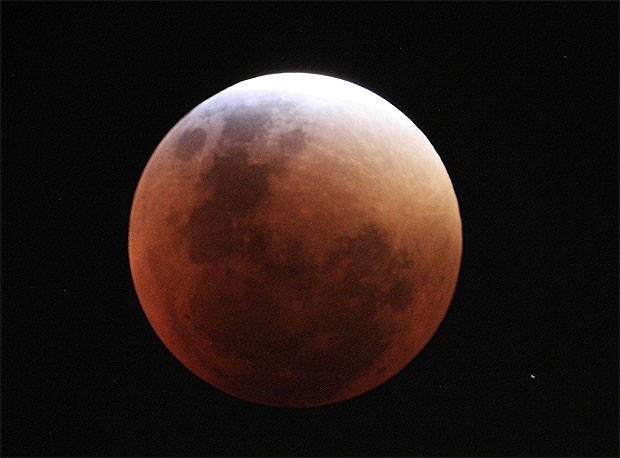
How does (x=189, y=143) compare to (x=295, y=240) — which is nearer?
(x=295, y=240)

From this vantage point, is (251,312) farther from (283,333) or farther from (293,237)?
(293,237)

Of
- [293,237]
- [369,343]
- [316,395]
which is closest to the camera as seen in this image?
[293,237]

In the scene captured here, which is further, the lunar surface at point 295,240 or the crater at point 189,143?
the crater at point 189,143

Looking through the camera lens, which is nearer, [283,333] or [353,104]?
[283,333]

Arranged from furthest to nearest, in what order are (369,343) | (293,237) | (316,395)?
(316,395), (369,343), (293,237)

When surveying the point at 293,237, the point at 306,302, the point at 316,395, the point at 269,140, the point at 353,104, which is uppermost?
A: the point at 353,104

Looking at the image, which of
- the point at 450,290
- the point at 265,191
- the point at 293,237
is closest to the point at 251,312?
the point at 293,237

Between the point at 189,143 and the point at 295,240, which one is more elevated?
the point at 189,143

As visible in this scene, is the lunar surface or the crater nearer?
the lunar surface
